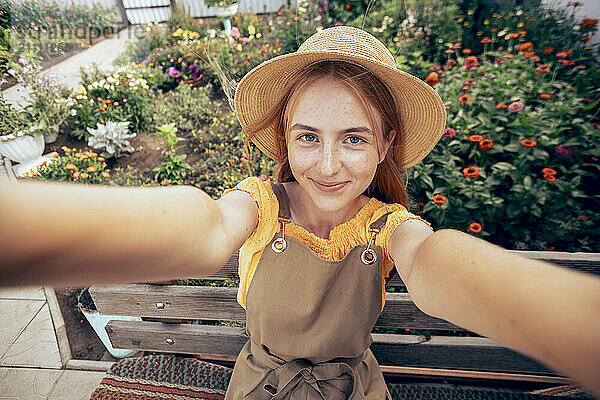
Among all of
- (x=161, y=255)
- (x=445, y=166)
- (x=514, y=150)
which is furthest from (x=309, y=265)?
(x=514, y=150)

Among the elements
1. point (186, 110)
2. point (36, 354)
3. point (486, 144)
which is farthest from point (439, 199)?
point (186, 110)

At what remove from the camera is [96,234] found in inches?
17.7

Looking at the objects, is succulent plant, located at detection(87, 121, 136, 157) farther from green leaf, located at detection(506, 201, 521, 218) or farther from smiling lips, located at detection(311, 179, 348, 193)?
green leaf, located at detection(506, 201, 521, 218)

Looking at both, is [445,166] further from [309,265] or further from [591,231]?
[309,265]

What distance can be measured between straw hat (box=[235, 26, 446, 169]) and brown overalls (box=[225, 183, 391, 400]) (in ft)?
1.03

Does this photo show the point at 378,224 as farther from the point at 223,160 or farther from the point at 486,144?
the point at 223,160

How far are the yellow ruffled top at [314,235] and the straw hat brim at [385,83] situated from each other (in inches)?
9.9

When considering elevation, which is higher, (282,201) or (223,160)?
(282,201)

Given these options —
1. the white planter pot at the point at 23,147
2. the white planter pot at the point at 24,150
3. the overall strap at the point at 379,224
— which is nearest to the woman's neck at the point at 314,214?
the overall strap at the point at 379,224

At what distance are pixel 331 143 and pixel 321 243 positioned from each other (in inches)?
15.7

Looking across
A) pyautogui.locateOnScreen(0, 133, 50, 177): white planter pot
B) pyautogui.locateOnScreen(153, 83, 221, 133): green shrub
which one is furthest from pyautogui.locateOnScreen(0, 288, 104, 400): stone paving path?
pyautogui.locateOnScreen(153, 83, 221, 133): green shrub

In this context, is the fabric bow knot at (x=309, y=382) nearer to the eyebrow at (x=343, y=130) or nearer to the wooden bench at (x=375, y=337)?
the wooden bench at (x=375, y=337)

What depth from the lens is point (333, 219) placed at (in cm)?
133

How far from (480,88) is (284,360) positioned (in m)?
2.51
